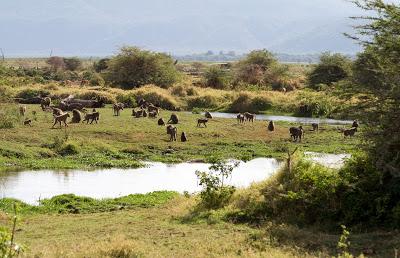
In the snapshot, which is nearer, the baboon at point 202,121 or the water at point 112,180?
the water at point 112,180

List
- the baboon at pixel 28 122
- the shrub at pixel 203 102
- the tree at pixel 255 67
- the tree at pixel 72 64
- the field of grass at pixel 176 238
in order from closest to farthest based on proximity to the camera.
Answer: the field of grass at pixel 176 238
the baboon at pixel 28 122
the shrub at pixel 203 102
the tree at pixel 255 67
the tree at pixel 72 64

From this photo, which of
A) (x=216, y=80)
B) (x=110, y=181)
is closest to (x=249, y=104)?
(x=216, y=80)

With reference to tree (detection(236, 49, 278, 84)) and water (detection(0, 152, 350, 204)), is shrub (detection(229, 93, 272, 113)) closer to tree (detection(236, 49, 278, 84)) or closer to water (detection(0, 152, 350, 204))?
tree (detection(236, 49, 278, 84))

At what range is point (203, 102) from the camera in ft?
208

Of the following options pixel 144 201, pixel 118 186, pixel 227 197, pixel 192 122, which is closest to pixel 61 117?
pixel 192 122

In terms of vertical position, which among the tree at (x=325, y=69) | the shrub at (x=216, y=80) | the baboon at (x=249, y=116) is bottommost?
the baboon at (x=249, y=116)

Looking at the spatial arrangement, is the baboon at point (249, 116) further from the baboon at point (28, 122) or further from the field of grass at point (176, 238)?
the field of grass at point (176, 238)

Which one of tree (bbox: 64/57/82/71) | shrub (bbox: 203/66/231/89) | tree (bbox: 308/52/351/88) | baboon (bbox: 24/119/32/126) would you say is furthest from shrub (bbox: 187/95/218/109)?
tree (bbox: 64/57/82/71)

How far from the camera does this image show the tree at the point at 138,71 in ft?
241

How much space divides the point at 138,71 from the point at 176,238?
60037 millimetres

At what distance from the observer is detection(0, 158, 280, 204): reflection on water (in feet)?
81.1

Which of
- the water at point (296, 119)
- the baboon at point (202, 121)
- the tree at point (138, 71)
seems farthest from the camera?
the tree at point (138, 71)

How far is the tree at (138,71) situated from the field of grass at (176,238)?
180ft

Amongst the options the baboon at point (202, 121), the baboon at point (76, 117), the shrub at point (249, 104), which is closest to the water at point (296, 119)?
the shrub at point (249, 104)
